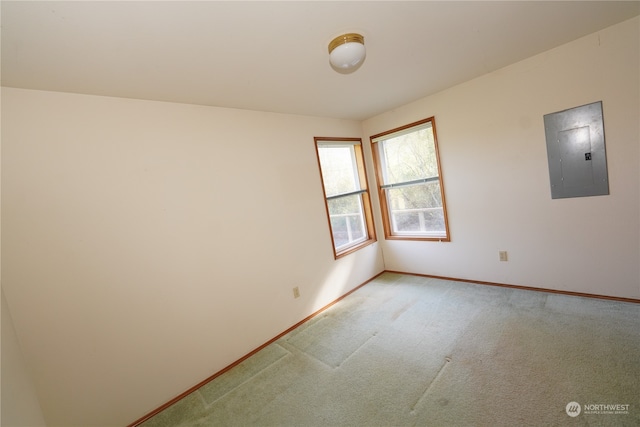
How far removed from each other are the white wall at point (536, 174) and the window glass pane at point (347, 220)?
105 cm

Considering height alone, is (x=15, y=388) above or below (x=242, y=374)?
above

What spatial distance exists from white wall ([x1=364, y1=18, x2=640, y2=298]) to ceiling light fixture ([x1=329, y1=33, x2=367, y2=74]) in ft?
5.86

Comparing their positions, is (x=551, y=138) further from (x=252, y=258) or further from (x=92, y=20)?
(x=92, y=20)

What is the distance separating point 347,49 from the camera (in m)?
1.63

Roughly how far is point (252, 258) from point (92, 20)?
193cm

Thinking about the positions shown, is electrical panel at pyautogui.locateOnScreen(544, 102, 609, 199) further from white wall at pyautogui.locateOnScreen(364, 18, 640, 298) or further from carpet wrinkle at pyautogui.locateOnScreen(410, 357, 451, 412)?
carpet wrinkle at pyautogui.locateOnScreen(410, 357, 451, 412)

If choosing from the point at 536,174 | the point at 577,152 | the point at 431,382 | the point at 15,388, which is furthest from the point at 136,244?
the point at 577,152

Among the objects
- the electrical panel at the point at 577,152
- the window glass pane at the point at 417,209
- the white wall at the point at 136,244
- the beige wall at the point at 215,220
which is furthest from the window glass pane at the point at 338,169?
the electrical panel at the point at 577,152

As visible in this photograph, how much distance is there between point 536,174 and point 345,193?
2.03 m

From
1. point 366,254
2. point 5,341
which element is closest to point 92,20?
point 5,341

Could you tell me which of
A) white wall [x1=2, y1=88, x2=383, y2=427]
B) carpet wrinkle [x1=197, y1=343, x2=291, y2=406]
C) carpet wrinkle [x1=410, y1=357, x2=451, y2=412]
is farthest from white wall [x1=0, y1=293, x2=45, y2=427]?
carpet wrinkle [x1=410, y1=357, x2=451, y2=412]

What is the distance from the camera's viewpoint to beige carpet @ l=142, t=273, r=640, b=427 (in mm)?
1525

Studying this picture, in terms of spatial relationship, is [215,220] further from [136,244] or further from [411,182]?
[411,182]

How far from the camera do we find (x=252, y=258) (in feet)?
8.42
